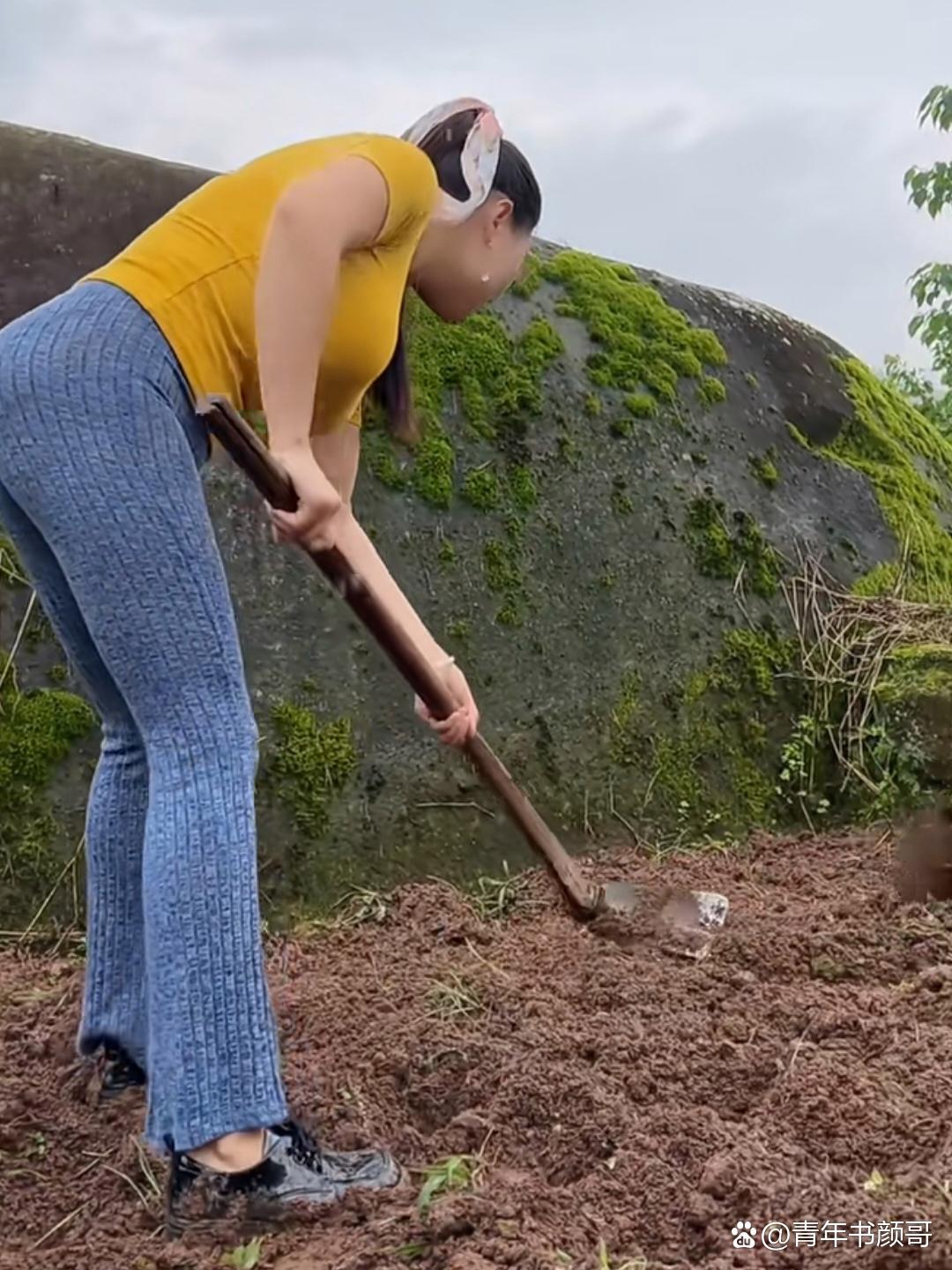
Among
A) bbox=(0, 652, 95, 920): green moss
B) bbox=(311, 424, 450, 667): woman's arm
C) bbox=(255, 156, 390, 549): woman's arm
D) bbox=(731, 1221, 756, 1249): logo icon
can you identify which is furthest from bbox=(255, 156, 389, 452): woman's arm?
bbox=(0, 652, 95, 920): green moss

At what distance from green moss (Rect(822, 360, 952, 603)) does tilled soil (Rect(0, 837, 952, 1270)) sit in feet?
5.97

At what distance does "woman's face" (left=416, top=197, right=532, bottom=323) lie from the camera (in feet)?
6.91

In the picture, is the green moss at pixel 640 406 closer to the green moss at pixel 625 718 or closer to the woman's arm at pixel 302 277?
the green moss at pixel 625 718

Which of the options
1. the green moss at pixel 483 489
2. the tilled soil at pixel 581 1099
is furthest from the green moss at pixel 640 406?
the tilled soil at pixel 581 1099

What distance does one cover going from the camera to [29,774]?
3.10 m

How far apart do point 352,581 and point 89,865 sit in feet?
1.95

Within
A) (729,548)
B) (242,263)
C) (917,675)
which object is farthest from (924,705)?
(242,263)

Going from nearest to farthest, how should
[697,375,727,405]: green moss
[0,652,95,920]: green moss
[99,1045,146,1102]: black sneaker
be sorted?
[99,1045,146,1102]: black sneaker < [0,652,95,920]: green moss < [697,375,727,405]: green moss

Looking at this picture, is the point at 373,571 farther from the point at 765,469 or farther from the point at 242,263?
the point at 765,469

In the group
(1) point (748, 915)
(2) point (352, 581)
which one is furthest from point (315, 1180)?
(1) point (748, 915)

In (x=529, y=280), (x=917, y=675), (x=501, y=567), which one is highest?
(x=529, y=280)

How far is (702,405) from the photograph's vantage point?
4.26 meters

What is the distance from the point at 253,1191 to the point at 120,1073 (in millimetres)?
522

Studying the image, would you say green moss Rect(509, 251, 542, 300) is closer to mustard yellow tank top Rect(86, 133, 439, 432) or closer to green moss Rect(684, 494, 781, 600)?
green moss Rect(684, 494, 781, 600)
